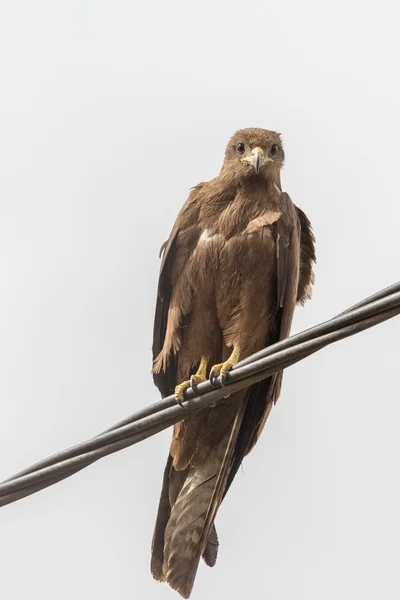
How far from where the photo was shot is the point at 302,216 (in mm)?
7355

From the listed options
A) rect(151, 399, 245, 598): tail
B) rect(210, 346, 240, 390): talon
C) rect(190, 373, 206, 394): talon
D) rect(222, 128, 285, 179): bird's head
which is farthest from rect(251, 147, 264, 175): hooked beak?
rect(151, 399, 245, 598): tail

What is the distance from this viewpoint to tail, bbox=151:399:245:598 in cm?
652

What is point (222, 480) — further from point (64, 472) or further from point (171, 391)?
point (64, 472)

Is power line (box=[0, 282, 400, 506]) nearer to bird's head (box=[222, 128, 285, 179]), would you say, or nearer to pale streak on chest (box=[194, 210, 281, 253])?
pale streak on chest (box=[194, 210, 281, 253])


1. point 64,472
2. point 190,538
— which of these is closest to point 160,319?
point 190,538

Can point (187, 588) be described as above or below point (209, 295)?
below

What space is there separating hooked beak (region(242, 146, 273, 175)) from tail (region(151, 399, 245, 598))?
1.62 metres

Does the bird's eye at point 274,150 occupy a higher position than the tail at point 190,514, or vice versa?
the bird's eye at point 274,150

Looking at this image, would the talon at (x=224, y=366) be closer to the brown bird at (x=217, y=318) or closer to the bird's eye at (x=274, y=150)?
the brown bird at (x=217, y=318)

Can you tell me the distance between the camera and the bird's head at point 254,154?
7.27m

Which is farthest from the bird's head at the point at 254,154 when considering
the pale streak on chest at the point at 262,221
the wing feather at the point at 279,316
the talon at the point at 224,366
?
the talon at the point at 224,366

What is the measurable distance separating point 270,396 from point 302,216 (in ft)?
4.36

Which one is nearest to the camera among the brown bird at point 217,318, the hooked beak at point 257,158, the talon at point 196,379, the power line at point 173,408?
the power line at point 173,408

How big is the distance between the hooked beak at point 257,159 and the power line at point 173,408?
→ 2.67 meters
